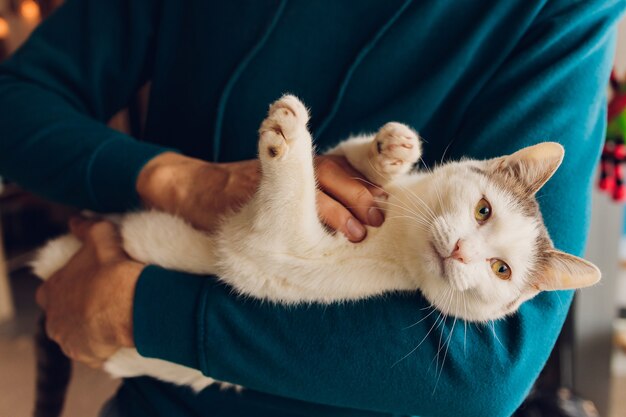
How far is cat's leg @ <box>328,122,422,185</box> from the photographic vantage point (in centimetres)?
75

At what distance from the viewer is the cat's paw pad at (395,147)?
75 cm

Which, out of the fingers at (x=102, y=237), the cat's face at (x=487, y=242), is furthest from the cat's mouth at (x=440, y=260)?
the fingers at (x=102, y=237)

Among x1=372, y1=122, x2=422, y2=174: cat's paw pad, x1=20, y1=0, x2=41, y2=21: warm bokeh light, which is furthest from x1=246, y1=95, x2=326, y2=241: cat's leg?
x1=20, y1=0, x2=41, y2=21: warm bokeh light

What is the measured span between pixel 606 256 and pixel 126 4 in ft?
6.40

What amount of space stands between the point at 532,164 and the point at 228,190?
50 centimetres

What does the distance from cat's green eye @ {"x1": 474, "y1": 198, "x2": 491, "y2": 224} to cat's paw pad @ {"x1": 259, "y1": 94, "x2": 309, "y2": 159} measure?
352mm

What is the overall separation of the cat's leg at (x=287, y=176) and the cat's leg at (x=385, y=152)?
10 cm

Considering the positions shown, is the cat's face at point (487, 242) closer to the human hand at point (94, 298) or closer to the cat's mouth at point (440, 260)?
the cat's mouth at point (440, 260)

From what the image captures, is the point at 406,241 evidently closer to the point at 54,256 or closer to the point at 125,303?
the point at 125,303

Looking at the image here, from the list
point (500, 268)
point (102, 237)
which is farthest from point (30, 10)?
point (500, 268)

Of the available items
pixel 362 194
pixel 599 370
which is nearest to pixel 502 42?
pixel 362 194

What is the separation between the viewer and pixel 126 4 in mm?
1076

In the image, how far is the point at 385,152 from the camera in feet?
2.52

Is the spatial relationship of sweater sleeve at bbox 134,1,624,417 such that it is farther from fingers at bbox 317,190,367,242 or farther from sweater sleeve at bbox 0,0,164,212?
sweater sleeve at bbox 0,0,164,212
